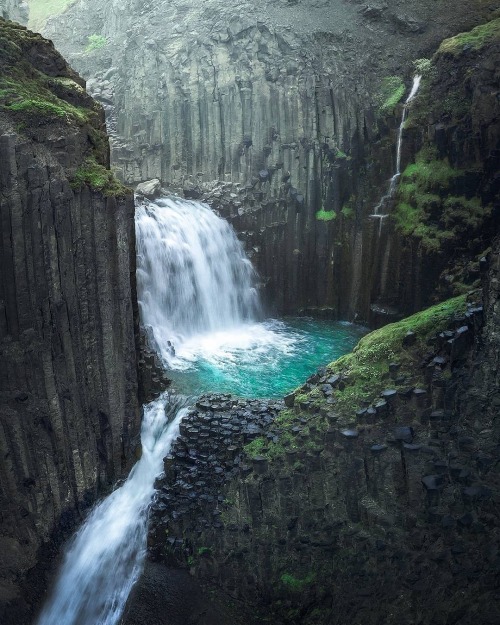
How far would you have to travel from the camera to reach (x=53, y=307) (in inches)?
432

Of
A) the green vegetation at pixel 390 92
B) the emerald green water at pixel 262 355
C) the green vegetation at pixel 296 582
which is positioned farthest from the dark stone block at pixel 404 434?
the green vegetation at pixel 390 92

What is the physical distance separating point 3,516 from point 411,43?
2097 cm

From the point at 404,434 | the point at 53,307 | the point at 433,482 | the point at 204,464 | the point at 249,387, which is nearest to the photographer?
the point at 433,482

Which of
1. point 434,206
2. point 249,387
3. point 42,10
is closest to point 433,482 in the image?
point 249,387

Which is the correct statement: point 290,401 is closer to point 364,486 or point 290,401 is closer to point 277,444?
point 277,444

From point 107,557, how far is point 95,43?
24147 millimetres

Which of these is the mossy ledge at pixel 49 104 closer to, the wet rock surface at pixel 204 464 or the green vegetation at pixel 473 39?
the wet rock surface at pixel 204 464

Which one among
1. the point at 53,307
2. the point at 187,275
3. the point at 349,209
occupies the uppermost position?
the point at 349,209

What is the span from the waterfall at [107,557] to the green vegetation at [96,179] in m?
5.42

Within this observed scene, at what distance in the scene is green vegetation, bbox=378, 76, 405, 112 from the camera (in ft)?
70.4

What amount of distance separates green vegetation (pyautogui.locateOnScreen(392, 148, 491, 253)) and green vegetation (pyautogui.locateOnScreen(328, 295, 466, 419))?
6.15m

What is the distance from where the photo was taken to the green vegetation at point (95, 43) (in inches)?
1095

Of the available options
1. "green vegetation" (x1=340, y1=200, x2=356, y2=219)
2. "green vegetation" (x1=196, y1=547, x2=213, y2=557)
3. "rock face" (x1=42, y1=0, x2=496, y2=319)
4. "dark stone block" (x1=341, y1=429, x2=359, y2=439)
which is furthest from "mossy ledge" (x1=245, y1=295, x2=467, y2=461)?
"green vegetation" (x1=340, y1=200, x2=356, y2=219)

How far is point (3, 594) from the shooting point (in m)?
10.7
